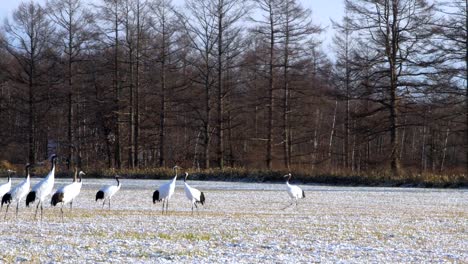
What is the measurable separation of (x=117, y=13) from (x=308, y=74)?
51.5ft

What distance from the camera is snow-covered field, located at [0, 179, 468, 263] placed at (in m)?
13.0

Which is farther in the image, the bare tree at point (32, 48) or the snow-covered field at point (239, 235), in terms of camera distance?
the bare tree at point (32, 48)

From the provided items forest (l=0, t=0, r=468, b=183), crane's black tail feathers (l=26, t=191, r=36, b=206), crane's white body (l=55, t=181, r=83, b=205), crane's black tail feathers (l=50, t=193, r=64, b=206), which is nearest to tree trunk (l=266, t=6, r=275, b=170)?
forest (l=0, t=0, r=468, b=183)

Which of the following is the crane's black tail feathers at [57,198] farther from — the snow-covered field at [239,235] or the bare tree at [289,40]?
the bare tree at [289,40]

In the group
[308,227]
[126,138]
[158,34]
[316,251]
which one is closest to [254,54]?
[158,34]

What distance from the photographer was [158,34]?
60438mm

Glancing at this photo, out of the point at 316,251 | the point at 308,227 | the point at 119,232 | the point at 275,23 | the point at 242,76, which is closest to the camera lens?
the point at 316,251

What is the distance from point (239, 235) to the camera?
1630 cm

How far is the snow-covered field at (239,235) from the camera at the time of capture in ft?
42.7

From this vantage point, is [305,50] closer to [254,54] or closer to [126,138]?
[254,54]

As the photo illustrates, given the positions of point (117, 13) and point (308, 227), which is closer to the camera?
point (308, 227)

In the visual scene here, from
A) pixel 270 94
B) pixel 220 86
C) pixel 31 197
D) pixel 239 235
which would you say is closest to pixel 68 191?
pixel 31 197

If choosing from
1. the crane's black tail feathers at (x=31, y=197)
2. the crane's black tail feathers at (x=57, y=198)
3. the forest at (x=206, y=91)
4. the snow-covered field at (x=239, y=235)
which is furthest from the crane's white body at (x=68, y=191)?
the forest at (x=206, y=91)

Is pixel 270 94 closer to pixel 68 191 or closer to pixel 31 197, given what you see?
pixel 68 191
